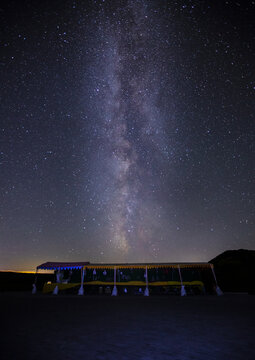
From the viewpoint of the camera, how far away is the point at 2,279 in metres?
25.5

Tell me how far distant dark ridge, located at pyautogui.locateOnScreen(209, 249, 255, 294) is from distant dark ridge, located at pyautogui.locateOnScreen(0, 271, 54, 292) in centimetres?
2124

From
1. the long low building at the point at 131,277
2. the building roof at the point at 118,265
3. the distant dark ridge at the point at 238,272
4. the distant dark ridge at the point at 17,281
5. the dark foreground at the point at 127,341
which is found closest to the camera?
the dark foreground at the point at 127,341

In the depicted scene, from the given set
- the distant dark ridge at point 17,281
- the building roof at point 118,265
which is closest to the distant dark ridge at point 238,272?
the building roof at point 118,265

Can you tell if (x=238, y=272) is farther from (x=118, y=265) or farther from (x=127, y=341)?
(x=127, y=341)

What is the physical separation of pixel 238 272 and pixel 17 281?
24755 mm

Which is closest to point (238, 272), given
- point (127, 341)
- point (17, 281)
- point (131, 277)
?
point (131, 277)

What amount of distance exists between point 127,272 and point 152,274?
2.49m

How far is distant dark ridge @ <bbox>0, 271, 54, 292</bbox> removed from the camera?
25620 mm

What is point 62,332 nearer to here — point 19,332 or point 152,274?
point 19,332

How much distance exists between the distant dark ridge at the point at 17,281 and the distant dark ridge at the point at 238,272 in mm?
21240

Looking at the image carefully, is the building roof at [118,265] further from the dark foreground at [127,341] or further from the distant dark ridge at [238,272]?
the dark foreground at [127,341]

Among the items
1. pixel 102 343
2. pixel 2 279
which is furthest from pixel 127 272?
pixel 102 343

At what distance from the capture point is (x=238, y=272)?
24.3m

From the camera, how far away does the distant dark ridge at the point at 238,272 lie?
2294cm
